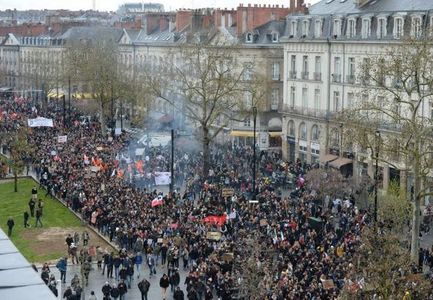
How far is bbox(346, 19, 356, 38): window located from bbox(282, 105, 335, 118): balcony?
5.32 meters

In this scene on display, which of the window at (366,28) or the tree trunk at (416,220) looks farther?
the window at (366,28)

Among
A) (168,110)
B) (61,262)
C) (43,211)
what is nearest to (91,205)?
(43,211)

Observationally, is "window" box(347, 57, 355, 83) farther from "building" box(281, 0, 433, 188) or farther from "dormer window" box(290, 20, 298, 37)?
"dormer window" box(290, 20, 298, 37)

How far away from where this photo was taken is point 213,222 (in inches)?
1339

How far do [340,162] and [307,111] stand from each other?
717 centimetres

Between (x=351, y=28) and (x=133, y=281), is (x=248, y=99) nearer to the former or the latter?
(x=351, y=28)

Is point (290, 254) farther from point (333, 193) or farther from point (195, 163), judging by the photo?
point (195, 163)

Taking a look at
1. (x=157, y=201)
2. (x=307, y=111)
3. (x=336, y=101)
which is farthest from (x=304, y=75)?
(x=157, y=201)

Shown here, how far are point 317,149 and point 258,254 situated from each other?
29.4m

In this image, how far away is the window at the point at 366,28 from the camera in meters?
50.6

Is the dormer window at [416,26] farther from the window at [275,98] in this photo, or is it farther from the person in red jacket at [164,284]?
the person in red jacket at [164,284]

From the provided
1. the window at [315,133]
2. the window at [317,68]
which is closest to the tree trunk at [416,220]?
the window at [315,133]

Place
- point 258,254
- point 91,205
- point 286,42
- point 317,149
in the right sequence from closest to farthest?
point 258,254 < point 91,205 < point 317,149 < point 286,42

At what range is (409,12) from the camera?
46.7 meters
